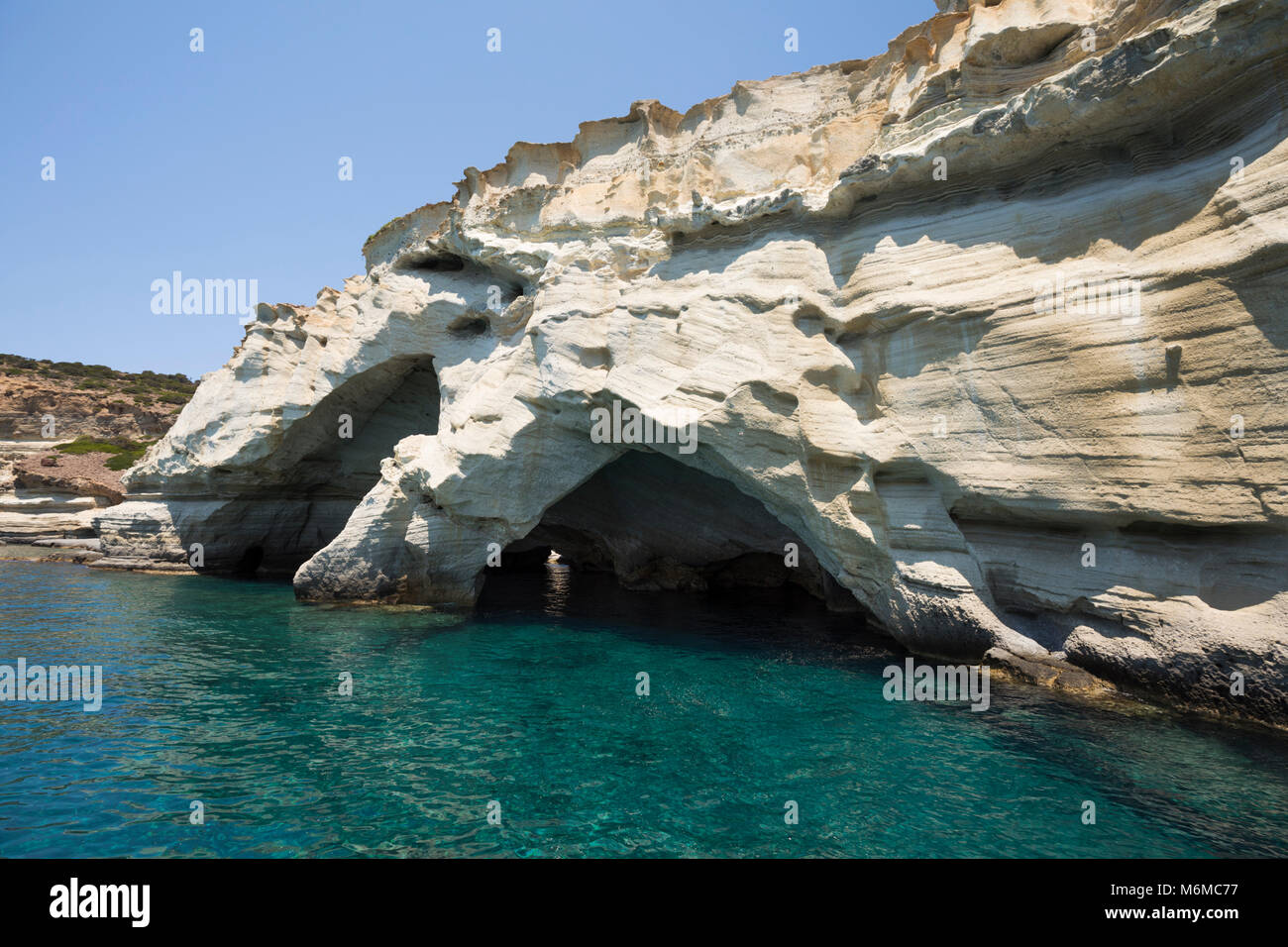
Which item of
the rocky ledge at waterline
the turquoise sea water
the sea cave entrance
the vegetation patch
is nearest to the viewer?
the turquoise sea water

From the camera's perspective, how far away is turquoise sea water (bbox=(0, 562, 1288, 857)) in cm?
634

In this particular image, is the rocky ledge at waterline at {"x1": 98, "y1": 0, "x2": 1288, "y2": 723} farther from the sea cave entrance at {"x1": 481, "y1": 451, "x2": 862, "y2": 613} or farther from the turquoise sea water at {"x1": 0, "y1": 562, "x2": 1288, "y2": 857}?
the turquoise sea water at {"x1": 0, "y1": 562, "x2": 1288, "y2": 857}

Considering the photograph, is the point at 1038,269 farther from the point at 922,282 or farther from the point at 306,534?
the point at 306,534

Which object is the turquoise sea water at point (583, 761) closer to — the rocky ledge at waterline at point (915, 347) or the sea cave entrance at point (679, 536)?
the rocky ledge at waterline at point (915, 347)

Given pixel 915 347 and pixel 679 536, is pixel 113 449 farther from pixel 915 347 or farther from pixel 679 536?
pixel 915 347

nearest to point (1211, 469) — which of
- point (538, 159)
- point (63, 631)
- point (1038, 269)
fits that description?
point (1038, 269)

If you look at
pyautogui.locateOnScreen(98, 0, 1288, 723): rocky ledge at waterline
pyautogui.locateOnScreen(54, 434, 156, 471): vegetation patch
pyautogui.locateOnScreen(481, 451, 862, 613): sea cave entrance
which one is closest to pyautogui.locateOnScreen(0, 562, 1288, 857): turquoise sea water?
pyautogui.locateOnScreen(98, 0, 1288, 723): rocky ledge at waterline

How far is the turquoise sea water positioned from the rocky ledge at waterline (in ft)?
7.37

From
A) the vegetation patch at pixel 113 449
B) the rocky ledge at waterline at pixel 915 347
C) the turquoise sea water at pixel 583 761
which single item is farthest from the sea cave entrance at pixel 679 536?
the vegetation patch at pixel 113 449

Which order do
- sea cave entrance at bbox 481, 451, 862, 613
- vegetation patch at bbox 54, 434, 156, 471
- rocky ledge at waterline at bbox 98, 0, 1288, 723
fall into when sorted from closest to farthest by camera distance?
rocky ledge at waterline at bbox 98, 0, 1288, 723
sea cave entrance at bbox 481, 451, 862, 613
vegetation patch at bbox 54, 434, 156, 471

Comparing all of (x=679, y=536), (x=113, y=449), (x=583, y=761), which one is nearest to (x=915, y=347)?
(x=583, y=761)

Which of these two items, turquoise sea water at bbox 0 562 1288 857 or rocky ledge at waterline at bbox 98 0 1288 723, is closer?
turquoise sea water at bbox 0 562 1288 857

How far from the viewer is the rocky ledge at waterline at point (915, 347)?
9391 millimetres

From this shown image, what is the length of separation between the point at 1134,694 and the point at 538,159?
1896 centimetres
